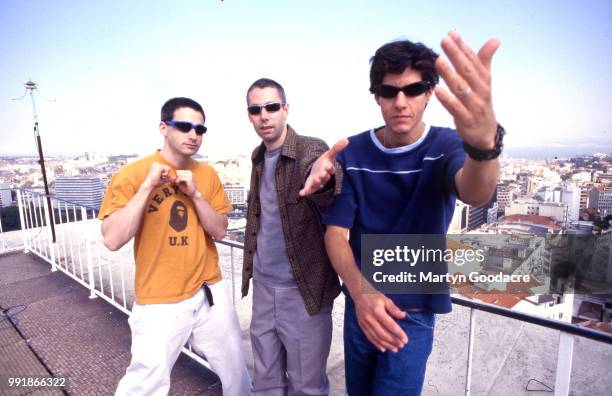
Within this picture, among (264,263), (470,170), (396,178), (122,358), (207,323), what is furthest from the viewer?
(122,358)

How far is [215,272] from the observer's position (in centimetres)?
219

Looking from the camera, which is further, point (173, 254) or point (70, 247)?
point (70, 247)

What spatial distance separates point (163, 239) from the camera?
1.97 metres

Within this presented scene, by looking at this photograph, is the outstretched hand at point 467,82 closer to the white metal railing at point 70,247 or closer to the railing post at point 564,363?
the railing post at point 564,363

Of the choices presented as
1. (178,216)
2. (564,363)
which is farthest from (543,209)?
(178,216)

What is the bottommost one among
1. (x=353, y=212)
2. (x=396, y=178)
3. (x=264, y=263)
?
(x=264, y=263)

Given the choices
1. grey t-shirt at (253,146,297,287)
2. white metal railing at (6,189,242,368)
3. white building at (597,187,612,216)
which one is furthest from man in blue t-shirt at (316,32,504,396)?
white building at (597,187,612,216)

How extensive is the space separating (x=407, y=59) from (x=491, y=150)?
1.73 feet

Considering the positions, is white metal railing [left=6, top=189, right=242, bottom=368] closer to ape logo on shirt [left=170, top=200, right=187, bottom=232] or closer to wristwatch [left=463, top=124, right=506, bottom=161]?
ape logo on shirt [left=170, top=200, right=187, bottom=232]

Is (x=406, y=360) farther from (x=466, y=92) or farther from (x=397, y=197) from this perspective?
(x=466, y=92)

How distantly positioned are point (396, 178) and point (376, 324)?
0.55 m

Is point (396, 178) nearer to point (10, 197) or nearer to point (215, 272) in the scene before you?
point (215, 272)

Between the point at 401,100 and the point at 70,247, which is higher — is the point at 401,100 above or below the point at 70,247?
above

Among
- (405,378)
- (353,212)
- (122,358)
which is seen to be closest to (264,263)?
(353,212)
